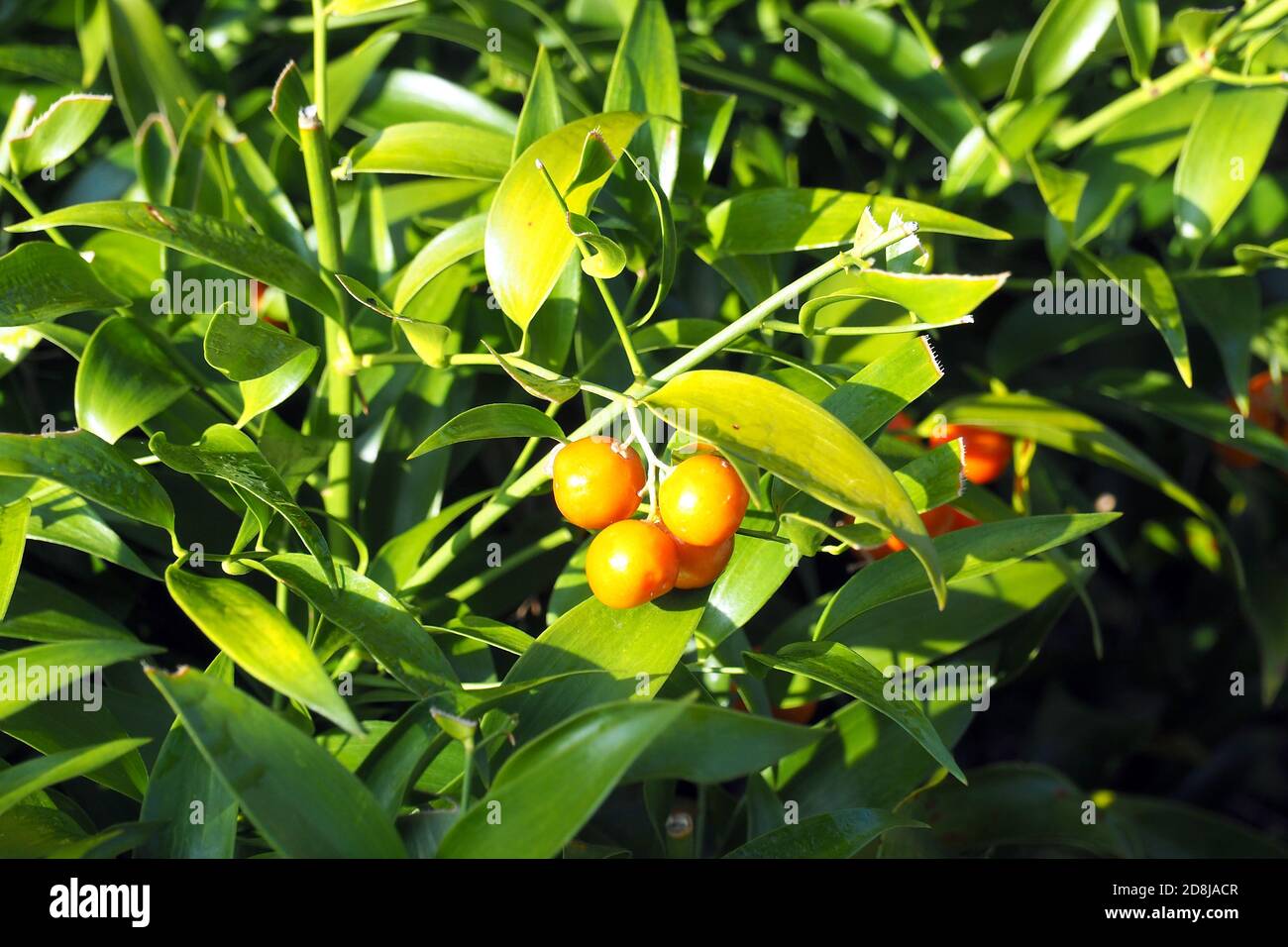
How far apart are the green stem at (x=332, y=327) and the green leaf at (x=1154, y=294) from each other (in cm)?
61

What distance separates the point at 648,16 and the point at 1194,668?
118cm

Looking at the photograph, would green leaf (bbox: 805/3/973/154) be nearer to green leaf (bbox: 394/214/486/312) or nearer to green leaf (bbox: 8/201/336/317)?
green leaf (bbox: 394/214/486/312)

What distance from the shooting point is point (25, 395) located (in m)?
1.01

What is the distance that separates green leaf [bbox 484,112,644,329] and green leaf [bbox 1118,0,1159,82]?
0.54m

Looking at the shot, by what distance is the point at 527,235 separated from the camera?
0.70 metres

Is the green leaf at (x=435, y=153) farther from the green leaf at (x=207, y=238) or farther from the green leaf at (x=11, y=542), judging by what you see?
the green leaf at (x=11, y=542)

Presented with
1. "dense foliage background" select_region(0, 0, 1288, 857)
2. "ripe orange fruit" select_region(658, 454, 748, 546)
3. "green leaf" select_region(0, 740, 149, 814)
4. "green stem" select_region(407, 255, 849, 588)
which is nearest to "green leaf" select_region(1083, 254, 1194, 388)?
"dense foliage background" select_region(0, 0, 1288, 857)

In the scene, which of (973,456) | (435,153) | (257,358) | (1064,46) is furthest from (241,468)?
(1064,46)

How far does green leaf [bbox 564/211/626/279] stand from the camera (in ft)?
2.06

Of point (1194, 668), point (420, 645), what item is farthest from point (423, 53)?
point (1194, 668)

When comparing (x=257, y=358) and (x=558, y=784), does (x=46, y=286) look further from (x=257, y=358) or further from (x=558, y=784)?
(x=558, y=784)

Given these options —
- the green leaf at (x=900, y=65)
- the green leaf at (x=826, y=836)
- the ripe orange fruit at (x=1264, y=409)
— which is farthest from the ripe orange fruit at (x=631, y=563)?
the ripe orange fruit at (x=1264, y=409)

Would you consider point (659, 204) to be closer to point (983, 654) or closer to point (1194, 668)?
point (983, 654)

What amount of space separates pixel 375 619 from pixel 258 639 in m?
0.07
